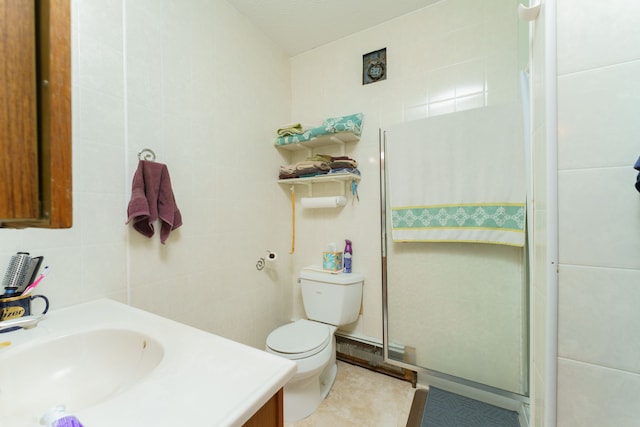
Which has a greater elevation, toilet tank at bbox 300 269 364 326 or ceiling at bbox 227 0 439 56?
ceiling at bbox 227 0 439 56

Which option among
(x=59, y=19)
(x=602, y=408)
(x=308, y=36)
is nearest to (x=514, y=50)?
(x=308, y=36)

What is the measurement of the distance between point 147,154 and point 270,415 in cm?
118

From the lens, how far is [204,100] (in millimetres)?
1451

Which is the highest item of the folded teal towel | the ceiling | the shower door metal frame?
the ceiling

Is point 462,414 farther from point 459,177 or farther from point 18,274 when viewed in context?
point 18,274

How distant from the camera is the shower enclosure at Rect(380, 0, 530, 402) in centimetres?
134

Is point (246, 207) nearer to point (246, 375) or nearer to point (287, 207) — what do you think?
point (287, 207)

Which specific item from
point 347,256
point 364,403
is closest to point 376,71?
point 347,256

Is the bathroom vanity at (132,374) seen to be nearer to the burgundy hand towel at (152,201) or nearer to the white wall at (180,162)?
the white wall at (180,162)

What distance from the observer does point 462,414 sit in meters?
1.36

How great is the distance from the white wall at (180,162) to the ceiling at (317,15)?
11cm

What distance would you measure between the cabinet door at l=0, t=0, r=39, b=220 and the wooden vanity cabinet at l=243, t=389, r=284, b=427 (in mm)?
514

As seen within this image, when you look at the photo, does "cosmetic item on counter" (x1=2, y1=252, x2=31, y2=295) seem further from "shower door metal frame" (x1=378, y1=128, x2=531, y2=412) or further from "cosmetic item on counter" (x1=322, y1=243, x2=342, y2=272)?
"shower door metal frame" (x1=378, y1=128, x2=531, y2=412)

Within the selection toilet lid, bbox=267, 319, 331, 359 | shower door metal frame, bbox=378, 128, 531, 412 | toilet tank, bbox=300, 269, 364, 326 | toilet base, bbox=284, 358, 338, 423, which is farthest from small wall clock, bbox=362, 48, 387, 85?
toilet base, bbox=284, 358, 338, 423
